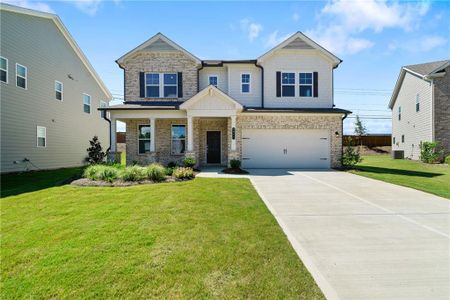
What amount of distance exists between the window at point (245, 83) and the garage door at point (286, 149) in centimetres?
305

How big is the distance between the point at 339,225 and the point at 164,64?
14.7 meters

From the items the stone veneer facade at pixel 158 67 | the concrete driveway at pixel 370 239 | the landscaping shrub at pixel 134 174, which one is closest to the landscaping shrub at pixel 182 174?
the landscaping shrub at pixel 134 174

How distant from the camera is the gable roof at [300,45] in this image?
16.0 m

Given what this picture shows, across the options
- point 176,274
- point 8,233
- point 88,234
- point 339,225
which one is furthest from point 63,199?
point 339,225

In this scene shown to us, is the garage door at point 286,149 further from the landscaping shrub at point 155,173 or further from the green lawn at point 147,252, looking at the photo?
the green lawn at point 147,252

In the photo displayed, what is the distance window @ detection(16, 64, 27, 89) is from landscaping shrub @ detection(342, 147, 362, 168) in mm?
18790

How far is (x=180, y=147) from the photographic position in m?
16.4

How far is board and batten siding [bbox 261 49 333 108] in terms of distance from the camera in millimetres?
16188

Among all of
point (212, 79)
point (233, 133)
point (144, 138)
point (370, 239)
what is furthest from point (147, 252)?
point (212, 79)

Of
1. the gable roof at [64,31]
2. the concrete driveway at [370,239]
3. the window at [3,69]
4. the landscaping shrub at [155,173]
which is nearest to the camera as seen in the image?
the concrete driveway at [370,239]

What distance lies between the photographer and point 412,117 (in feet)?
72.1

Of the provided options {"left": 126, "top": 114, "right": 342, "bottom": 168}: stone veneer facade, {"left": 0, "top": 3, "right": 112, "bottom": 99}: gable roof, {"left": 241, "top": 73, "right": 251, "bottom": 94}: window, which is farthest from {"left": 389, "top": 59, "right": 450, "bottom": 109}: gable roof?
{"left": 0, "top": 3, "right": 112, "bottom": 99}: gable roof

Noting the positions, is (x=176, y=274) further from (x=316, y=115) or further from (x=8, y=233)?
(x=316, y=115)

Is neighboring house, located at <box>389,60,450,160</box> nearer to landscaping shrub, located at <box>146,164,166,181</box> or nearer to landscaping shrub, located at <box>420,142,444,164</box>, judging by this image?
landscaping shrub, located at <box>420,142,444,164</box>
